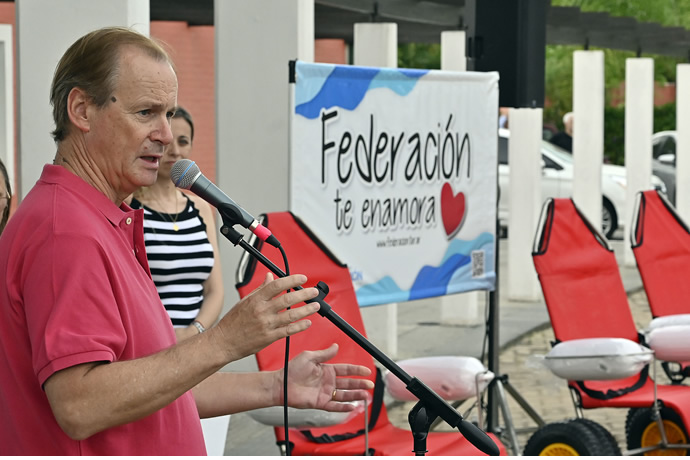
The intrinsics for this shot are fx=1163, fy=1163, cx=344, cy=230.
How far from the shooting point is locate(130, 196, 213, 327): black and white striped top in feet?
14.3

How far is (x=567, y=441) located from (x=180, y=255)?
73.2 inches

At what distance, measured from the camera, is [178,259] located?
440 cm

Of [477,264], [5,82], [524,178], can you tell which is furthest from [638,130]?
[5,82]

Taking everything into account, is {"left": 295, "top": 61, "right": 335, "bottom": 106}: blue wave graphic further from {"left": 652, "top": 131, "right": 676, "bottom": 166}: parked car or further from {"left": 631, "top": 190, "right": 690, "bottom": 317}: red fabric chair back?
{"left": 652, "top": 131, "right": 676, "bottom": 166}: parked car

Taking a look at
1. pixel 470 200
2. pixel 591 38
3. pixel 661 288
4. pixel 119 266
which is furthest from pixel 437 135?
pixel 591 38

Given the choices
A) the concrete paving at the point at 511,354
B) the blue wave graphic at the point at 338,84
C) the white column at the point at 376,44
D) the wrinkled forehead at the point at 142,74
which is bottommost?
the concrete paving at the point at 511,354

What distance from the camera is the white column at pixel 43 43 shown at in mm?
4629

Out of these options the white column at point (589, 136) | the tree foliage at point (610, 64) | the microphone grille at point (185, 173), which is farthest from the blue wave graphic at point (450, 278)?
the tree foliage at point (610, 64)

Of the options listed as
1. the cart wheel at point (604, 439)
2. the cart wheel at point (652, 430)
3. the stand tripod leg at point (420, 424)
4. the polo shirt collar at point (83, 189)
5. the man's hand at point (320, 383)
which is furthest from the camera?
the cart wheel at point (652, 430)

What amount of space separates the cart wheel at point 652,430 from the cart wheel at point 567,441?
0.48 meters

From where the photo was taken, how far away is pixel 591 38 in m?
13.9

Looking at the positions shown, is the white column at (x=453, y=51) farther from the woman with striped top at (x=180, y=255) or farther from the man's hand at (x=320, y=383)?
the man's hand at (x=320, y=383)

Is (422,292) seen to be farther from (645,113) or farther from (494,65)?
(645,113)

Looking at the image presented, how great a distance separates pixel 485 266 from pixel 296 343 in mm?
2049
